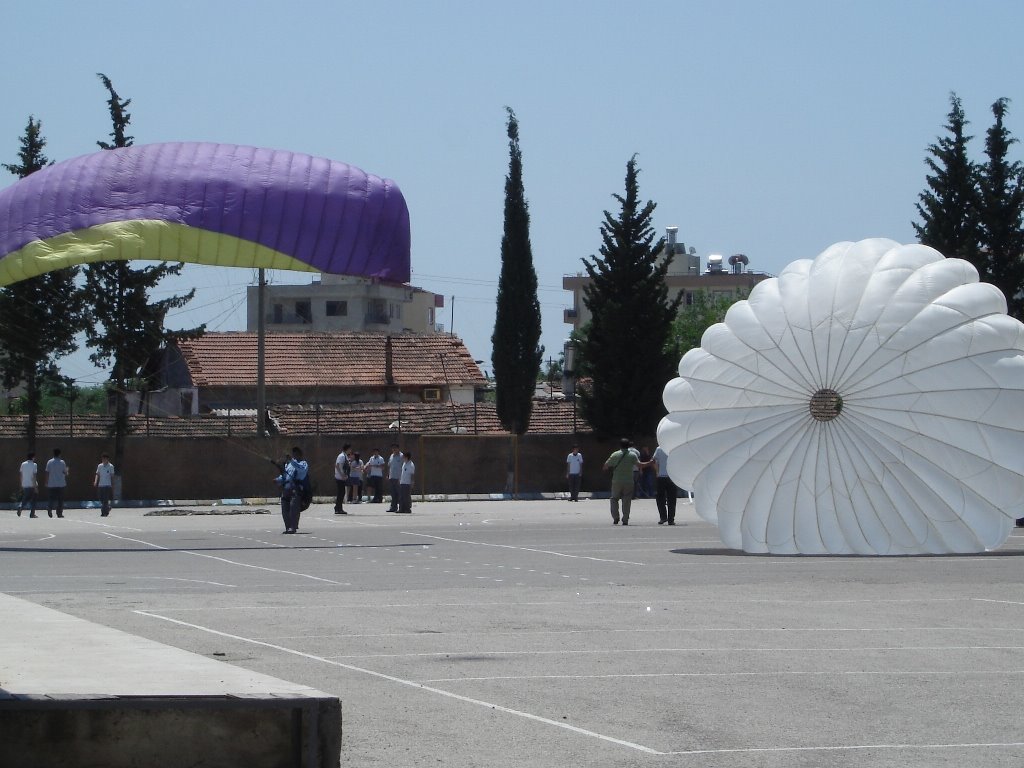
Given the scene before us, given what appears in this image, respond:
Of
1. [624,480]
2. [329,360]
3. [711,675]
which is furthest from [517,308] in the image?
[711,675]

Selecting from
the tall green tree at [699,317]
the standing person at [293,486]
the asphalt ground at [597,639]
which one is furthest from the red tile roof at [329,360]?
the asphalt ground at [597,639]

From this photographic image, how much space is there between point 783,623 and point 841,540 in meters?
8.05

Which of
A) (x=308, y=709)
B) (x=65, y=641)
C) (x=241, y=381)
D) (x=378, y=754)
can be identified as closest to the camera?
(x=308, y=709)

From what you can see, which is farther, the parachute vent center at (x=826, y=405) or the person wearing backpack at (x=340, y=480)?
the person wearing backpack at (x=340, y=480)

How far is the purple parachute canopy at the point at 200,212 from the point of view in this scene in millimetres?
23719

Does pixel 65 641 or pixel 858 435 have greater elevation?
pixel 858 435

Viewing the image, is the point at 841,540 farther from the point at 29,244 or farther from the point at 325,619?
the point at 29,244

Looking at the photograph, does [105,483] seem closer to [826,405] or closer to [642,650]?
[826,405]

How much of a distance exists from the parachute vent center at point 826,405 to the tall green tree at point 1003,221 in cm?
2150

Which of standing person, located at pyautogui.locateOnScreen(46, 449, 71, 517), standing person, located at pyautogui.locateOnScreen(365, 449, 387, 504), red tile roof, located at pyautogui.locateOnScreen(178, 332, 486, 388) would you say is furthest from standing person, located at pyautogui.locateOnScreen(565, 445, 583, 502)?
red tile roof, located at pyautogui.locateOnScreen(178, 332, 486, 388)

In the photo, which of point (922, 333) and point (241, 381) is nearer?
point (922, 333)

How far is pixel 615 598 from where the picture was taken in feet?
51.8

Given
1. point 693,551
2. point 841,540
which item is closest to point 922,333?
point 841,540

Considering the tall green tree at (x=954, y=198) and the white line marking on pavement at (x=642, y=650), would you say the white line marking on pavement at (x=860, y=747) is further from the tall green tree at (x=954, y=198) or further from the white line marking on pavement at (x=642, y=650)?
the tall green tree at (x=954, y=198)
